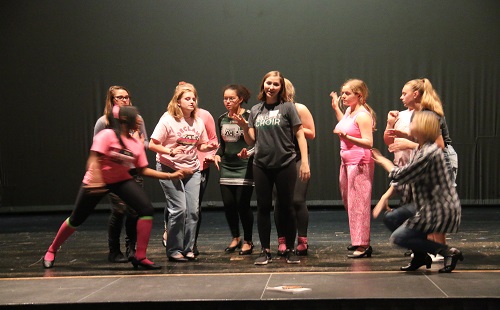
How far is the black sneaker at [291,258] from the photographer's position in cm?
465

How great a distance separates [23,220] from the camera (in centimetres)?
847

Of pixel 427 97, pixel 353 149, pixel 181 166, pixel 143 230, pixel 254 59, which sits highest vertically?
pixel 254 59

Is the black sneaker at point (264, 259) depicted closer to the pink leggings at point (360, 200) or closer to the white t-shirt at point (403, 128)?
the pink leggings at point (360, 200)

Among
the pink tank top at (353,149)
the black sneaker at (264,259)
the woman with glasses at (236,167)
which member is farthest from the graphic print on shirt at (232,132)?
the black sneaker at (264,259)

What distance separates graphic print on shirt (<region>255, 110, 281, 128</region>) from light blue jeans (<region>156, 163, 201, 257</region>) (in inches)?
25.4

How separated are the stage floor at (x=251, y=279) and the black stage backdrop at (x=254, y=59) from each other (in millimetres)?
2765

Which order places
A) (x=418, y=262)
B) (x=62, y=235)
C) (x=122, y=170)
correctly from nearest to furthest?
(x=418, y=262) → (x=122, y=170) → (x=62, y=235)

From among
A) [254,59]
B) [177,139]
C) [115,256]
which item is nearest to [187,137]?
[177,139]

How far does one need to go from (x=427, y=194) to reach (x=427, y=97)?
82 centimetres

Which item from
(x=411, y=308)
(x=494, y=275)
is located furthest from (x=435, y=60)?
(x=411, y=308)

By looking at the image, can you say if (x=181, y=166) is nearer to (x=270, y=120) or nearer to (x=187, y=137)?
(x=187, y=137)

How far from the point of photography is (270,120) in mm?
4676

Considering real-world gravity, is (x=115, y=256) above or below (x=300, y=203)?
below

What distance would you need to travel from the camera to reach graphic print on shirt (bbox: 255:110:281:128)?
4660 mm
